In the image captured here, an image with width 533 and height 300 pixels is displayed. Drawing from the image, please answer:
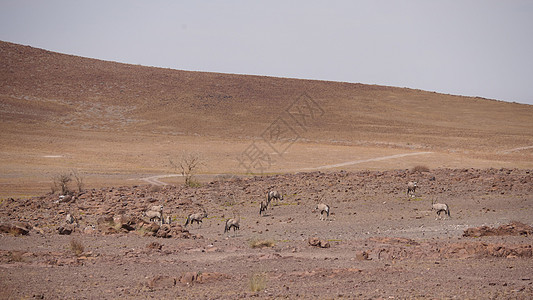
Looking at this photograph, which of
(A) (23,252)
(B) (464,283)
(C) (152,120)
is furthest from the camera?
(C) (152,120)

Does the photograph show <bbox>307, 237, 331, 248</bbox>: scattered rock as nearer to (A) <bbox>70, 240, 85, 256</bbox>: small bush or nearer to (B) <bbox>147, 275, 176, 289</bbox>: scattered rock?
(B) <bbox>147, 275, 176, 289</bbox>: scattered rock

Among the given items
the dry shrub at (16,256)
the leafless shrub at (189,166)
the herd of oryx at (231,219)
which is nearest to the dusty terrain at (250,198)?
the dry shrub at (16,256)

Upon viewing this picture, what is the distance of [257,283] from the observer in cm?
1124

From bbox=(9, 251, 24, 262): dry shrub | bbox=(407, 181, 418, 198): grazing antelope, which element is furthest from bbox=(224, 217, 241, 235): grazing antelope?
bbox=(407, 181, 418, 198): grazing antelope

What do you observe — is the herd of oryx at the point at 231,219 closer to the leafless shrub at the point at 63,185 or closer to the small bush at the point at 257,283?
the small bush at the point at 257,283

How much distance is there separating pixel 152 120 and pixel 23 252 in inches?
2547

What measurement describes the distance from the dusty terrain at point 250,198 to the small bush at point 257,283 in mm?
97

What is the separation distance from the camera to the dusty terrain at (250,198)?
39.1 ft

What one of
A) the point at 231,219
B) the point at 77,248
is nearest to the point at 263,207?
the point at 231,219

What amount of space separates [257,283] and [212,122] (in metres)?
69.1

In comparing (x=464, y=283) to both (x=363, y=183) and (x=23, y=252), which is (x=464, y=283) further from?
(x=363, y=183)

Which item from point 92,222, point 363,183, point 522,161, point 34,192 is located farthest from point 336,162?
point 92,222

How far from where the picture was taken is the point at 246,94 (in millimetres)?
95312

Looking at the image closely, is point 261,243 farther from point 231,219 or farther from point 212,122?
point 212,122
